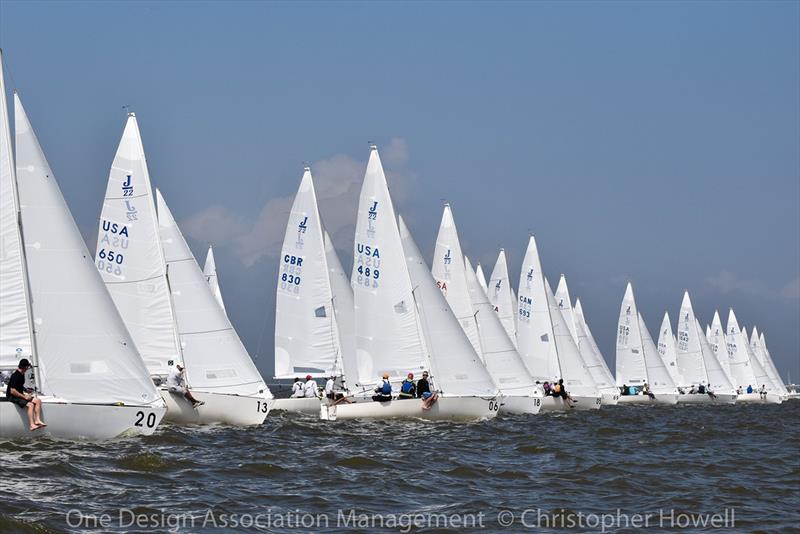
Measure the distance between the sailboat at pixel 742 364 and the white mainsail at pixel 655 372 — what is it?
1651 cm

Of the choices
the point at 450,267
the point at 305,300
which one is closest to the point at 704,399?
the point at 450,267

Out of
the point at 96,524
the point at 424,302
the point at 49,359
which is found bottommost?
the point at 96,524

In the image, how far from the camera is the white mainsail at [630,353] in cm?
6188

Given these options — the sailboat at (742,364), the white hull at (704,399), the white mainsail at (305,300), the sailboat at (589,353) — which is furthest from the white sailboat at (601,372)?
the sailboat at (742,364)

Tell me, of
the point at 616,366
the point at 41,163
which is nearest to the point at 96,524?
the point at 41,163

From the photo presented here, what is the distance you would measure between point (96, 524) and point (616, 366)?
52.4 meters

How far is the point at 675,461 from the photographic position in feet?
68.8

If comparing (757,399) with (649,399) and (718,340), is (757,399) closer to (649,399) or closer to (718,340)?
(718,340)

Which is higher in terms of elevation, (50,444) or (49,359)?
(49,359)

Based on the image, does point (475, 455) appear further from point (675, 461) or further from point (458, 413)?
point (458, 413)

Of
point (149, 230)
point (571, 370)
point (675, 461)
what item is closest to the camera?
point (675, 461)

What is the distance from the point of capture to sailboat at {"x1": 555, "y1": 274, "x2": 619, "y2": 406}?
52125mm

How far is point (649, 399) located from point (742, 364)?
23.2 metres

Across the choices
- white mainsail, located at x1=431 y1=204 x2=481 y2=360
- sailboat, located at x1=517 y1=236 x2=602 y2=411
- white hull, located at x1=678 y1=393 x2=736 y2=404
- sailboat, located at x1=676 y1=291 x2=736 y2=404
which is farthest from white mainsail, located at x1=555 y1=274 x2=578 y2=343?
white mainsail, located at x1=431 y1=204 x2=481 y2=360
